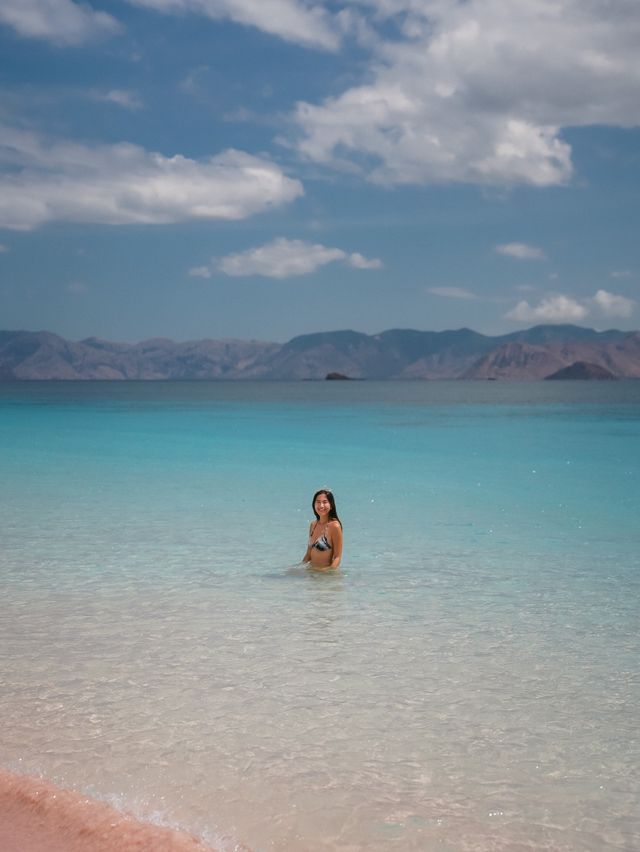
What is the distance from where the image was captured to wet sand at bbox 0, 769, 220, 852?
14.2ft

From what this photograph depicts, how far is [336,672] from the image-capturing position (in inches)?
279

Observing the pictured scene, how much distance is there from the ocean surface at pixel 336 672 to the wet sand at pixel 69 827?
0.15 meters

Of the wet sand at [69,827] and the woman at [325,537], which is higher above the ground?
the woman at [325,537]

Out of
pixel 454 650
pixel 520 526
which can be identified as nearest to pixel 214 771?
pixel 454 650

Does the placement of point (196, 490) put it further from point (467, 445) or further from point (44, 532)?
point (467, 445)

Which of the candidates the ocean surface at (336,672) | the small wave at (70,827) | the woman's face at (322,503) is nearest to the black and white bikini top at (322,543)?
the ocean surface at (336,672)

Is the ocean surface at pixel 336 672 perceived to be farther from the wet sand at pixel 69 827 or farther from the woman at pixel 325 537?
the woman at pixel 325 537

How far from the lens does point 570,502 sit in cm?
1834

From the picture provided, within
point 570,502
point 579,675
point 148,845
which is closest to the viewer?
point 148,845

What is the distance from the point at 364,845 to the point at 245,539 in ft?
30.6

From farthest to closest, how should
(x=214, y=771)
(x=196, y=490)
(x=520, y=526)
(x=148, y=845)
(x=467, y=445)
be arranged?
(x=467, y=445), (x=196, y=490), (x=520, y=526), (x=214, y=771), (x=148, y=845)

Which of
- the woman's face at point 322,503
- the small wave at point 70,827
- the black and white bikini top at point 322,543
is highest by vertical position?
the woman's face at point 322,503

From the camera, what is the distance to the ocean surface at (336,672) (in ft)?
15.9

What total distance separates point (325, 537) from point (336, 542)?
170 millimetres
